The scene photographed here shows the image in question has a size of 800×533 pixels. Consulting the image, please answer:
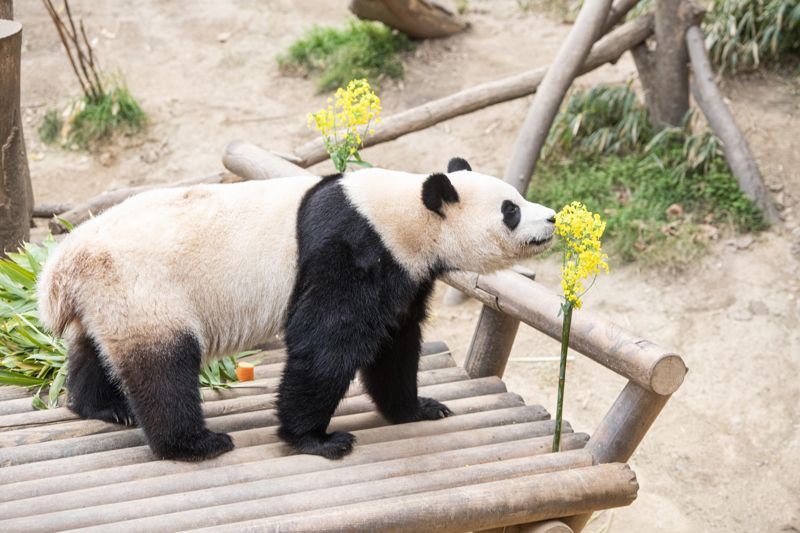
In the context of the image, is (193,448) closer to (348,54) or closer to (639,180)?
(639,180)

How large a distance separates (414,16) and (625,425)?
22.4ft

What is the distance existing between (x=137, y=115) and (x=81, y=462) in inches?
254

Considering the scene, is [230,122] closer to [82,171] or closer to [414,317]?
[82,171]

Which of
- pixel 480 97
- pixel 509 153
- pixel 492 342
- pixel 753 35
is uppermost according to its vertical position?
pixel 753 35

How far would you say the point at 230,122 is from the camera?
923 cm

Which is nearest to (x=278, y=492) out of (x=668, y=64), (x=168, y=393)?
(x=168, y=393)

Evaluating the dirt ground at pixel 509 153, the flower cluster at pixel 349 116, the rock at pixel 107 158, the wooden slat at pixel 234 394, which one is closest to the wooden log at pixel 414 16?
the dirt ground at pixel 509 153

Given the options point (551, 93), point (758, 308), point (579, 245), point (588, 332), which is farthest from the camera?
→ point (551, 93)

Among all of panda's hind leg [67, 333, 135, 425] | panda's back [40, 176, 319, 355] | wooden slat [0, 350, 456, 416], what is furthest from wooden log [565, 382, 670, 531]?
A: panda's hind leg [67, 333, 135, 425]

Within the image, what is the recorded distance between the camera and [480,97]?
22.1ft

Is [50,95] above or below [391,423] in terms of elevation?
below

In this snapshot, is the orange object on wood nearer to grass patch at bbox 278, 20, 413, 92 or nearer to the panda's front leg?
the panda's front leg

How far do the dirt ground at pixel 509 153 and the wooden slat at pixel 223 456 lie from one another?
4.99ft

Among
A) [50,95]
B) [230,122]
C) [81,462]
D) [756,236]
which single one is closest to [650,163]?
[756,236]
